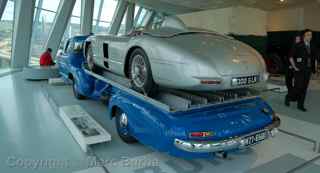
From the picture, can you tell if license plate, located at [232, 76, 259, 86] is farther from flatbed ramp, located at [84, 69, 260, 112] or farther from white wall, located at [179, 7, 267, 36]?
white wall, located at [179, 7, 267, 36]

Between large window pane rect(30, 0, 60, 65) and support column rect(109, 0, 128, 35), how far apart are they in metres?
4.13

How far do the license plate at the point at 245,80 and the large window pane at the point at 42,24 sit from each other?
8329mm

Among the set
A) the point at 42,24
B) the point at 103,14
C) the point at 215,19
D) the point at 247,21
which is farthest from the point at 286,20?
the point at 42,24

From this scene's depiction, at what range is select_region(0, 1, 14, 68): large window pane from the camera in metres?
7.28

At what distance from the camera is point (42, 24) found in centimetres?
865

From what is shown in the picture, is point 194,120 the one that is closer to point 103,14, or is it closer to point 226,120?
point 226,120

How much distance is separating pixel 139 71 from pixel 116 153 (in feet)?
3.26

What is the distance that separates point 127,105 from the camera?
257 cm

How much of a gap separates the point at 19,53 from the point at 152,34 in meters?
7.10

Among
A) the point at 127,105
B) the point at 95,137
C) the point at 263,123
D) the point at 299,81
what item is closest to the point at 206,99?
the point at 263,123

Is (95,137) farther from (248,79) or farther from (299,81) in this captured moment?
(299,81)

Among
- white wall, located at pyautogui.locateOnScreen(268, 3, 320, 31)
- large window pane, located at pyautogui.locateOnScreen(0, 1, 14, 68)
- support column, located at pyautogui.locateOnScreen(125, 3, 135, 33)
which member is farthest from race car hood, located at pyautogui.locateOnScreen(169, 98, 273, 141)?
white wall, located at pyautogui.locateOnScreen(268, 3, 320, 31)

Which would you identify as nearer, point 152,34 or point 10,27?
point 152,34

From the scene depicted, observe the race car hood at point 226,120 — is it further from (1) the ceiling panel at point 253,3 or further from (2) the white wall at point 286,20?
(2) the white wall at point 286,20
